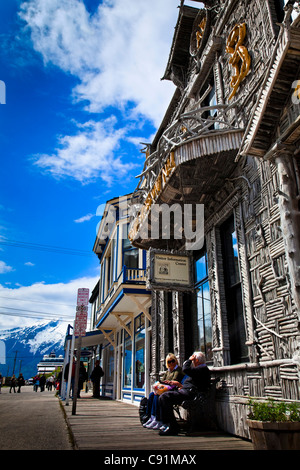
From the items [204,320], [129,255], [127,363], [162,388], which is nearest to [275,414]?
[162,388]

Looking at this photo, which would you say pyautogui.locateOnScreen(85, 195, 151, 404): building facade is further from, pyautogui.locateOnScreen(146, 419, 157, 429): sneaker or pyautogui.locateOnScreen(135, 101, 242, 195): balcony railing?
pyautogui.locateOnScreen(135, 101, 242, 195): balcony railing

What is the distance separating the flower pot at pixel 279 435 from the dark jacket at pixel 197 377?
2.31m

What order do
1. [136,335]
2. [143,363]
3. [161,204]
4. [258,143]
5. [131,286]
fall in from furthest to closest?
[136,335] < [143,363] < [131,286] < [161,204] < [258,143]

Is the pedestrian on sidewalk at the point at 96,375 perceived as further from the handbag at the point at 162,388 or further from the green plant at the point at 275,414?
the green plant at the point at 275,414

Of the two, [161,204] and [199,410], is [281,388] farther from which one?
[161,204]

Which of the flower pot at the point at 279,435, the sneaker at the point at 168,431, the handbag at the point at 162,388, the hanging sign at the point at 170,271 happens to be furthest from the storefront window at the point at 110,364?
the flower pot at the point at 279,435

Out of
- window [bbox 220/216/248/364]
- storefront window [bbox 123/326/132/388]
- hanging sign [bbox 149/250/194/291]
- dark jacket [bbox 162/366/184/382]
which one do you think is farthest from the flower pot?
storefront window [bbox 123/326/132/388]

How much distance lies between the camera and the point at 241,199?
6191 millimetres

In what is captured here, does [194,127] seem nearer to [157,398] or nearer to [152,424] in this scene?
[157,398]

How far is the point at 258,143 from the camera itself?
5.11 metres

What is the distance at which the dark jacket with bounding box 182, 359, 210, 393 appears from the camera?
5.64 meters

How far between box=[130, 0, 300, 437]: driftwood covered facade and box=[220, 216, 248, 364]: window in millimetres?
19
